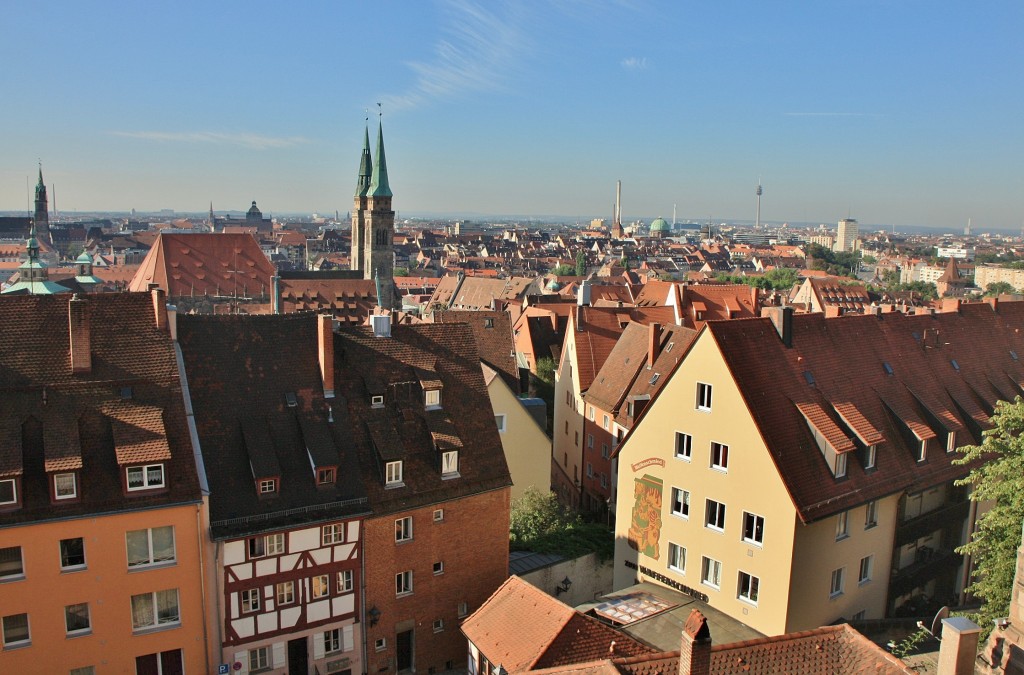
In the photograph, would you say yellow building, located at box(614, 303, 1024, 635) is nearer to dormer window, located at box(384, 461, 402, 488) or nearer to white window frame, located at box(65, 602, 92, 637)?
dormer window, located at box(384, 461, 402, 488)

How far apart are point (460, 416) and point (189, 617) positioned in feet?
36.1

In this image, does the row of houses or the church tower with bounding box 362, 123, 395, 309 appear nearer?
the row of houses

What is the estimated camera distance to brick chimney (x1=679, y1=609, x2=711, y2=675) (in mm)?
14672

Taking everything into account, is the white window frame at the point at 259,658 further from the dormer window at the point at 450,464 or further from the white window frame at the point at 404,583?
the dormer window at the point at 450,464

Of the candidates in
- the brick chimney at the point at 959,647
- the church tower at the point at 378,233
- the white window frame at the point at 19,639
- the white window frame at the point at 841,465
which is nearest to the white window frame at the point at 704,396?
the white window frame at the point at 841,465

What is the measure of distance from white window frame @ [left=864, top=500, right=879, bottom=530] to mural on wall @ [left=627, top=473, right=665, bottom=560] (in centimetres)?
654

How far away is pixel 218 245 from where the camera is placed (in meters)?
118

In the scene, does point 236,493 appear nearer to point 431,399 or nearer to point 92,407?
point 92,407

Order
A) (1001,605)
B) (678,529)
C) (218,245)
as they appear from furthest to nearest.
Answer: (218,245)
(678,529)
(1001,605)

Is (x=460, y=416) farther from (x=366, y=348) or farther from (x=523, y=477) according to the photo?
(x=523, y=477)

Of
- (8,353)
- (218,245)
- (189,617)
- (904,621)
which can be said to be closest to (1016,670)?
(904,621)

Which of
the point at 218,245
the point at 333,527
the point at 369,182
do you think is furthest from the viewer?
the point at 369,182

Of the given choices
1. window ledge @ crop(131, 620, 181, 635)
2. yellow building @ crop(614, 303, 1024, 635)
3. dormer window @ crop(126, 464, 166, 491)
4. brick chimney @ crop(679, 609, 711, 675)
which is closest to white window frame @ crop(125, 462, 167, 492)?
dormer window @ crop(126, 464, 166, 491)

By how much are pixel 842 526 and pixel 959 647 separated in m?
A: 10.5
